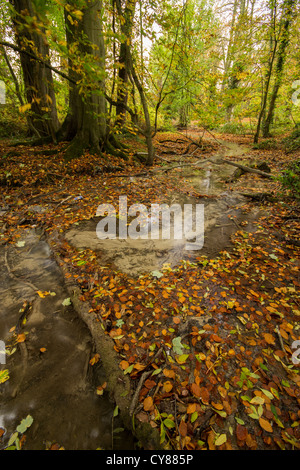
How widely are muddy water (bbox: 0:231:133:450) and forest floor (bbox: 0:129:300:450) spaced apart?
0.44ft

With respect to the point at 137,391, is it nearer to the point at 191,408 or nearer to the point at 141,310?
the point at 191,408

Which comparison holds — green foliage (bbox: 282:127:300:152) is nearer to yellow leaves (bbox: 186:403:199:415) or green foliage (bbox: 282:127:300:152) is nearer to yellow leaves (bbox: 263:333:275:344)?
yellow leaves (bbox: 263:333:275:344)

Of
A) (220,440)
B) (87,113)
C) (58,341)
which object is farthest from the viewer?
(87,113)

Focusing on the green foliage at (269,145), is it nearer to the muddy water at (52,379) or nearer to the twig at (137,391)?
the muddy water at (52,379)

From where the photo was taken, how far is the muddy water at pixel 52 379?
5.82 ft

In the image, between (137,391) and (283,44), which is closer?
(137,391)

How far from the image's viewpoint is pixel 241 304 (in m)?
2.83

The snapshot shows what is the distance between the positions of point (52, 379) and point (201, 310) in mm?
1892

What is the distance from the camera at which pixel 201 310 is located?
2764mm

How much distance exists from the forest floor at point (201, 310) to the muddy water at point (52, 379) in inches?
5.3

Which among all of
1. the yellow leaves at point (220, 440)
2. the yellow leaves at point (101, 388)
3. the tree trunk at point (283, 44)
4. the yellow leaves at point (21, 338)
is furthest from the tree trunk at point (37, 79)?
the tree trunk at point (283, 44)

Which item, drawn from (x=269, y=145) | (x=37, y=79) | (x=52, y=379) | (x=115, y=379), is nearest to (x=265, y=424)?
(x=115, y=379)
